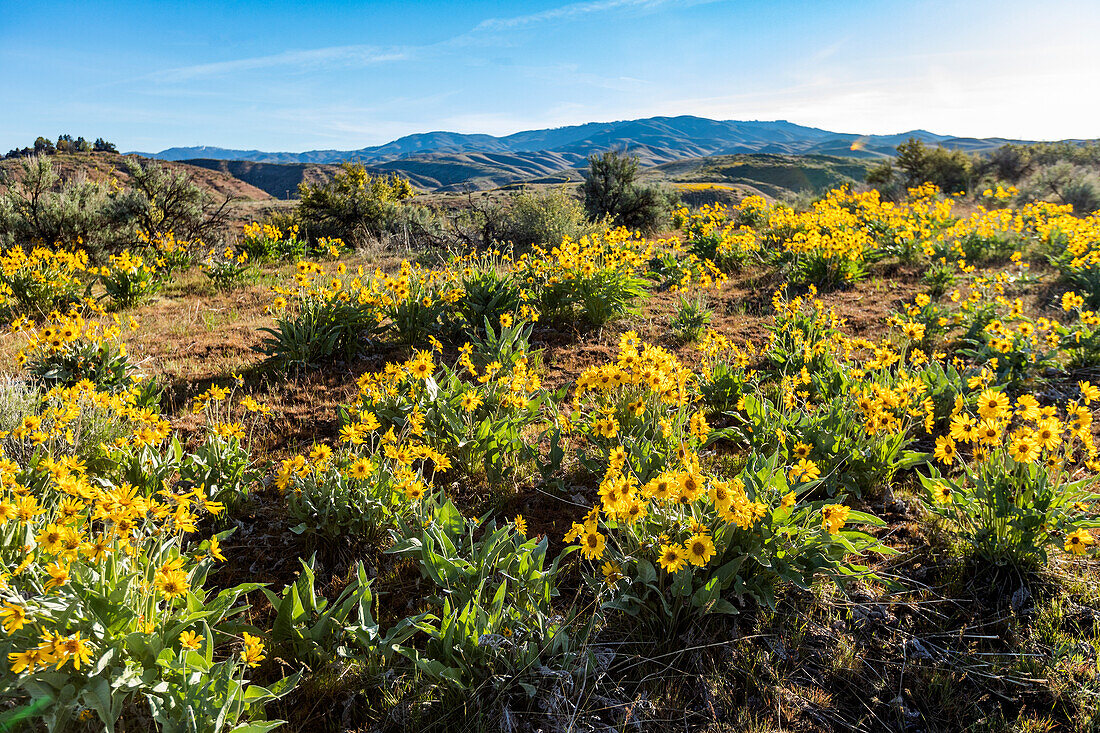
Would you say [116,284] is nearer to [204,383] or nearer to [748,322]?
[204,383]

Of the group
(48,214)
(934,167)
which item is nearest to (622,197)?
(48,214)

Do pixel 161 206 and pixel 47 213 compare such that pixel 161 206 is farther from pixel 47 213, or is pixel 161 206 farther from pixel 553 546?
pixel 553 546

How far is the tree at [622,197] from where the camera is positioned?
13336 millimetres

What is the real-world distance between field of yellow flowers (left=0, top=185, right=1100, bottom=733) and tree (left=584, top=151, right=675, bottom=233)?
30.0 ft

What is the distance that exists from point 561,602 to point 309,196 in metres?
14.8

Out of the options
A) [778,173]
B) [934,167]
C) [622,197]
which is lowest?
[622,197]

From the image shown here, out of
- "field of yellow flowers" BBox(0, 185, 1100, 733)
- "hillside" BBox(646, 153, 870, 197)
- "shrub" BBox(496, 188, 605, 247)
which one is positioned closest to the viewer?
"field of yellow flowers" BBox(0, 185, 1100, 733)

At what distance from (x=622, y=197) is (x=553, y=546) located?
11869 millimetres

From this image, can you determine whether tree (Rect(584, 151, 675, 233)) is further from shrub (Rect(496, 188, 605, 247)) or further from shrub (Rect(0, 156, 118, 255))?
shrub (Rect(0, 156, 118, 255))

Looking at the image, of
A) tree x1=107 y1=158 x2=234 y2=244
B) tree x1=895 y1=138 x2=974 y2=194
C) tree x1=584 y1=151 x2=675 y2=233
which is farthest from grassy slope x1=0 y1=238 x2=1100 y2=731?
tree x1=895 y1=138 x2=974 y2=194

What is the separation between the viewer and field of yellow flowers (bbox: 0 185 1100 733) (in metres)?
1.85

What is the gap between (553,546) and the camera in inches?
110

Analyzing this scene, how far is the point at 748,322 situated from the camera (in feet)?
20.0

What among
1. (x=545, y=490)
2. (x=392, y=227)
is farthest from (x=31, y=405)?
(x=392, y=227)
